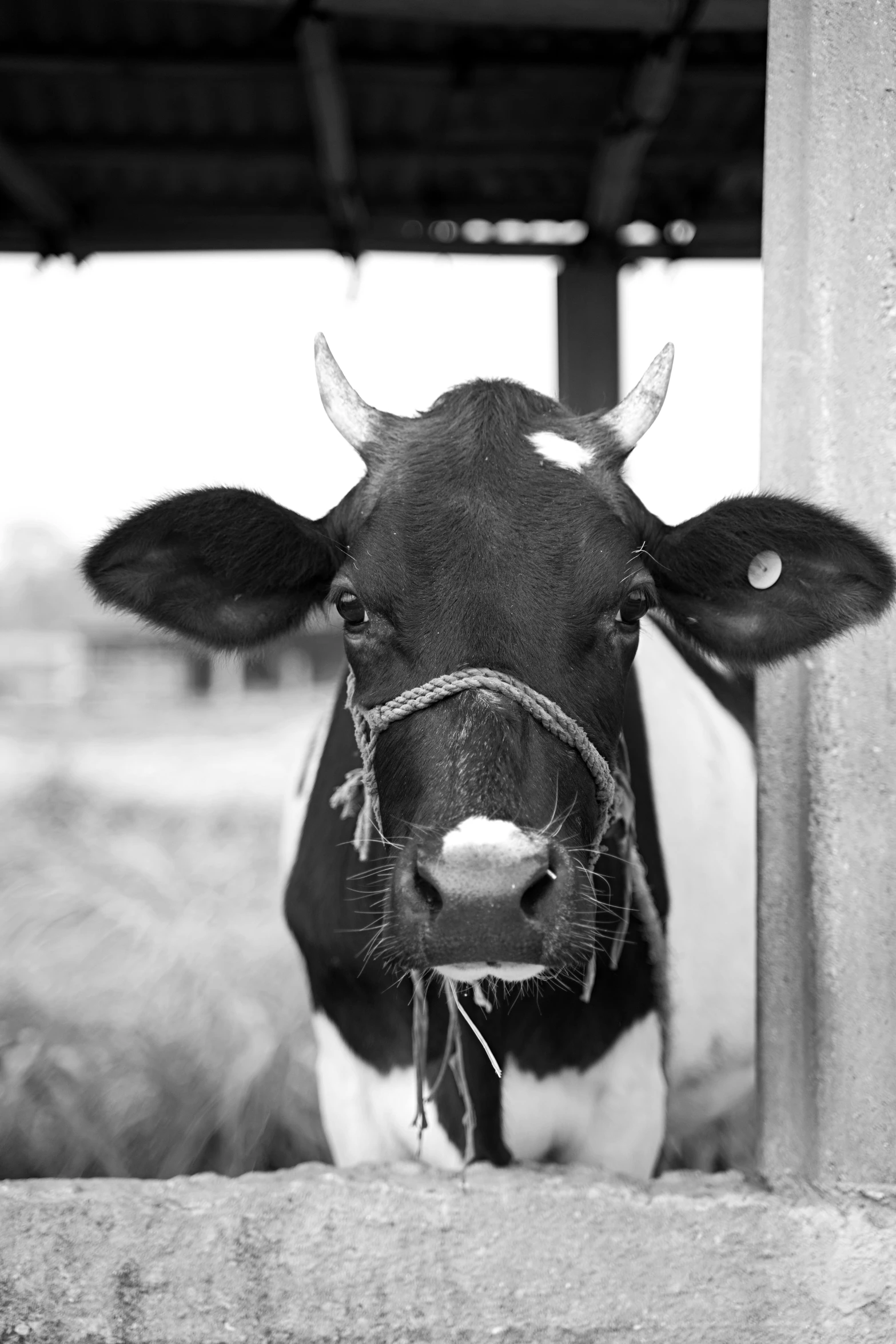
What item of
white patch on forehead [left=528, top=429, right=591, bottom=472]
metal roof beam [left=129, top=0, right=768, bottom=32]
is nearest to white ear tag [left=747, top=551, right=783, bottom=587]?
white patch on forehead [left=528, top=429, right=591, bottom=472]

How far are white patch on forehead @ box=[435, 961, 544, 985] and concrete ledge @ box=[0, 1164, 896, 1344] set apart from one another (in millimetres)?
347

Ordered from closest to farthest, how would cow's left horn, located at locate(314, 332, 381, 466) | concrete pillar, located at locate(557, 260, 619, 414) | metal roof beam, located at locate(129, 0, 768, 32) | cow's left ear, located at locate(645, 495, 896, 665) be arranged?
cow's left ear, located at locate(645, 495, 896, 665) < cow's left horn, located at locate(314, 332, 381, 466) < metal roof beam, located at locate(129, 0, 768, 32) < concrete pillar, located at locate(557, 260, 619, 414)

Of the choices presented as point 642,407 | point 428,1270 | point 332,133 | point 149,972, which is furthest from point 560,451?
point 149,972

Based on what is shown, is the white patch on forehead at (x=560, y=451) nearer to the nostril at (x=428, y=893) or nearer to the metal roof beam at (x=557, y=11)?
the nostril at (x=428, y=893)

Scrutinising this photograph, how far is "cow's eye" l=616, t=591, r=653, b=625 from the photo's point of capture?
7.27 feet

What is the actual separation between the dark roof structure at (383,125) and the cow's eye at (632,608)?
6.61 ft

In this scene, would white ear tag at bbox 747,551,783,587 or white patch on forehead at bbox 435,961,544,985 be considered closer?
white patch on forehead at bbox 435,961,544,985

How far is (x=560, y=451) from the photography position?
233 centimetres

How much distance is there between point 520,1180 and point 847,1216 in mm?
508

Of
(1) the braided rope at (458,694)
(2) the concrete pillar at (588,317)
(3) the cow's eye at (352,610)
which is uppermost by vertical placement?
(2) the concrete pillar at (588,317)

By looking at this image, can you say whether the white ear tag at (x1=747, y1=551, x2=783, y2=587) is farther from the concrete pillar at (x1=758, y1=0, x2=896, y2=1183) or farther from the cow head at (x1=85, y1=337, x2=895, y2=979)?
the concrete pillar at (x1=758, y1=0, x2=896, y2=1183)

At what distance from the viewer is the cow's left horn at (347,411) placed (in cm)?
248

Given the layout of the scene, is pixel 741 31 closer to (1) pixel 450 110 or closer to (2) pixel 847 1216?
(1) pixel 450 110

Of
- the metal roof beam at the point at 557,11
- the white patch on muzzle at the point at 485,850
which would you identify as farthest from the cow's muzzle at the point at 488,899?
the metal roof beam at the point at 557,11
